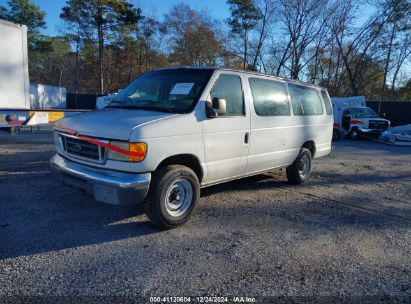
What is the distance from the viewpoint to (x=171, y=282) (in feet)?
10.8

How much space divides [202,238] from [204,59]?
1734 inches

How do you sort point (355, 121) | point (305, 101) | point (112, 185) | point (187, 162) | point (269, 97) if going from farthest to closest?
point (355, 121) < point (305, 101) < point (269, 97) < point (187, 162) < point (112, 185)

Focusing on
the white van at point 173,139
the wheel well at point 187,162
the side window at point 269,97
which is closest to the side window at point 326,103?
the side window at point 269,97

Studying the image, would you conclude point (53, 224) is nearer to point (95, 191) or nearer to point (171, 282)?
point (95, 191)

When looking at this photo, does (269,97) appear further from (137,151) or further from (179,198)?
(137,151)

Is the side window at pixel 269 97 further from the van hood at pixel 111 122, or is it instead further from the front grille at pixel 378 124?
the front grille at pixel 378 124

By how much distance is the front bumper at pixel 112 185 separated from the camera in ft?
12.9

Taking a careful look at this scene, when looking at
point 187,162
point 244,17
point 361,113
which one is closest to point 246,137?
point 187,162

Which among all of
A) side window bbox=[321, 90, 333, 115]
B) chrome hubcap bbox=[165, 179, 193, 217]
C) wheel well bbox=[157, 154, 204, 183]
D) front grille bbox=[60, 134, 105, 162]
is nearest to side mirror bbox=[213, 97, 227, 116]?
wheel well bbox=[157, 154, 204, 183]

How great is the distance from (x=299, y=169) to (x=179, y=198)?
3504mm

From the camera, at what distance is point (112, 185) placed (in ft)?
12.9

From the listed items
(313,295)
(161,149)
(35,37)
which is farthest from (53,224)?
(35,37)

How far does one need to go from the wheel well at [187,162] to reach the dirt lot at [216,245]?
0.72 meters

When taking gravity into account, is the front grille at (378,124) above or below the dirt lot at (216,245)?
above
